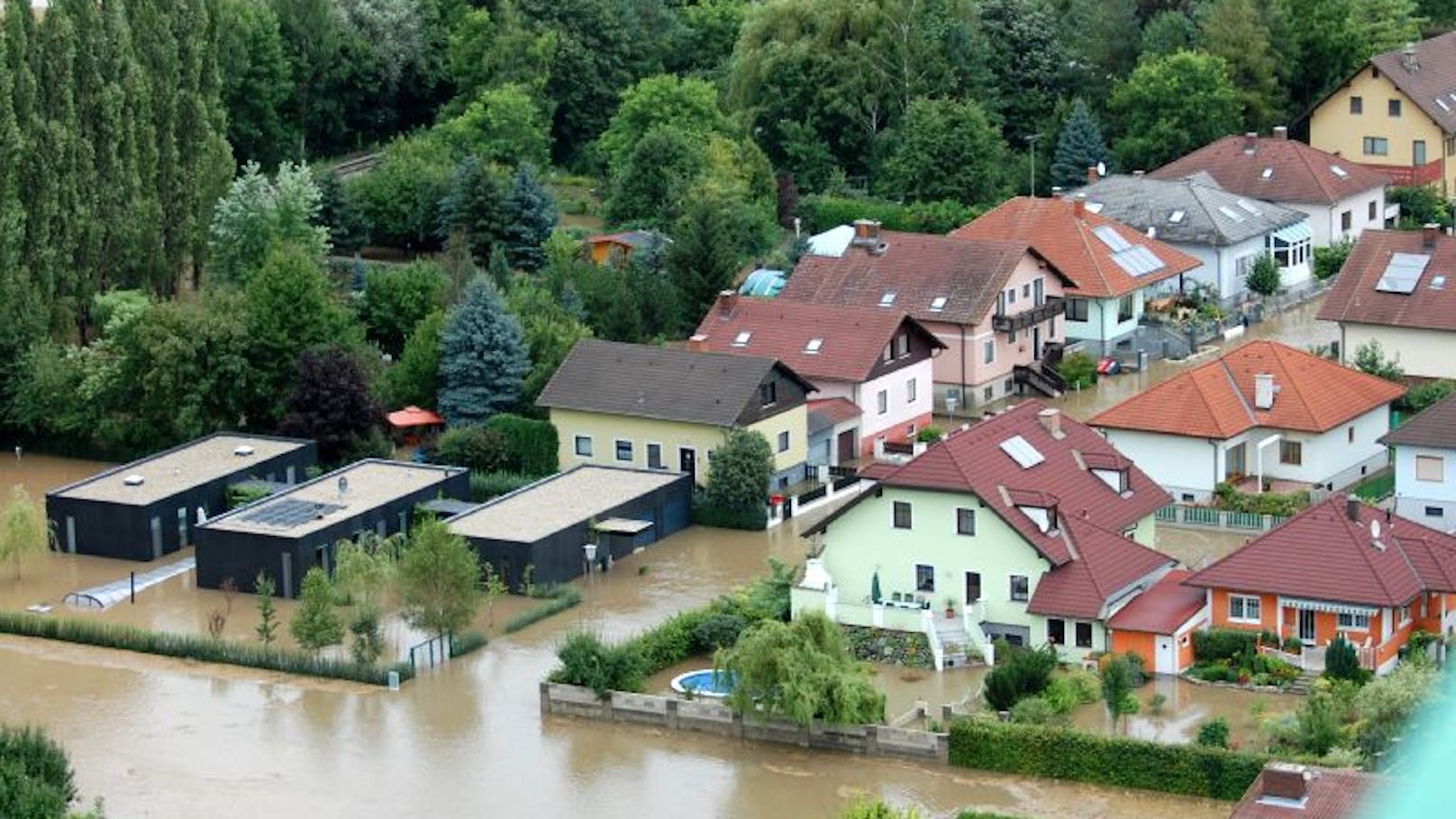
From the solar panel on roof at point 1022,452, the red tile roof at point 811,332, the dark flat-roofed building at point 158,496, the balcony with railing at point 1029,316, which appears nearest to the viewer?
the solar panel on roof at point 1022,452

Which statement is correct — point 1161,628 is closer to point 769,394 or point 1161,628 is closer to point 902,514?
point 902,514

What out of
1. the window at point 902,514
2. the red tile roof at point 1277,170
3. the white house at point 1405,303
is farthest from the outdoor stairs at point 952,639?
the red tile roof at point 1277,170

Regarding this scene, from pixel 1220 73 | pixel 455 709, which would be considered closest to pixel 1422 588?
pixel 455 709

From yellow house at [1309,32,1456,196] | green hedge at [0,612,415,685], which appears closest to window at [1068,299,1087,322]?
yellow house at [1309,32,1456,196]

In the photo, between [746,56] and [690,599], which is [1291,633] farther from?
[746,56]

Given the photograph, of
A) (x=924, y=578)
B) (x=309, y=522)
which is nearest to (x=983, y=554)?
(x=924, y=578)

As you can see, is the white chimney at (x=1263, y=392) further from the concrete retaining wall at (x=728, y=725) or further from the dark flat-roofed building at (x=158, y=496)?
the dark flat-roofed building at (x=158, y=496)
